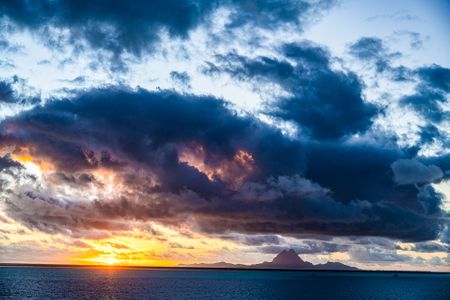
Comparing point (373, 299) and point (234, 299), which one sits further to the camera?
point (373, 299)

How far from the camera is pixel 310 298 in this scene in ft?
595

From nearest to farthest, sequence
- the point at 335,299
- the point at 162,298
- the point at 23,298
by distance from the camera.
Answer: the point at 23,298, the point at 162,298, the point at 335,299

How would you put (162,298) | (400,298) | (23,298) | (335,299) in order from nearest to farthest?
(23,298) < (162,298) < (335,299) < (400,298)

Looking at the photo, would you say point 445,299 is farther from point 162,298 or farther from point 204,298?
point 162,298

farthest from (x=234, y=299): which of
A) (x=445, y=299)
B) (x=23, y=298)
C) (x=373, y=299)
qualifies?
(x=445, y=299)

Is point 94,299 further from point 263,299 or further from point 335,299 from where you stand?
point 335,299

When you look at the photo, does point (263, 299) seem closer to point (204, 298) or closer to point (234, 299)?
point (234, 299)

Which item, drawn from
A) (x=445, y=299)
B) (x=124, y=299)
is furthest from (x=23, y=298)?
(x=445, y=299)

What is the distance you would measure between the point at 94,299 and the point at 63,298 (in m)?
11.1

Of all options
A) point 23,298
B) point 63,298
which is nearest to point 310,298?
point 63,298

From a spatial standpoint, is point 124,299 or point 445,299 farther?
point 445,299

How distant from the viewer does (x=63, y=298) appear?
160000 mm

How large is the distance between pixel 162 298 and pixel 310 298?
57053 millimetres

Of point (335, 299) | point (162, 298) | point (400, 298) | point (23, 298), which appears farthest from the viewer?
point (400, 298)
